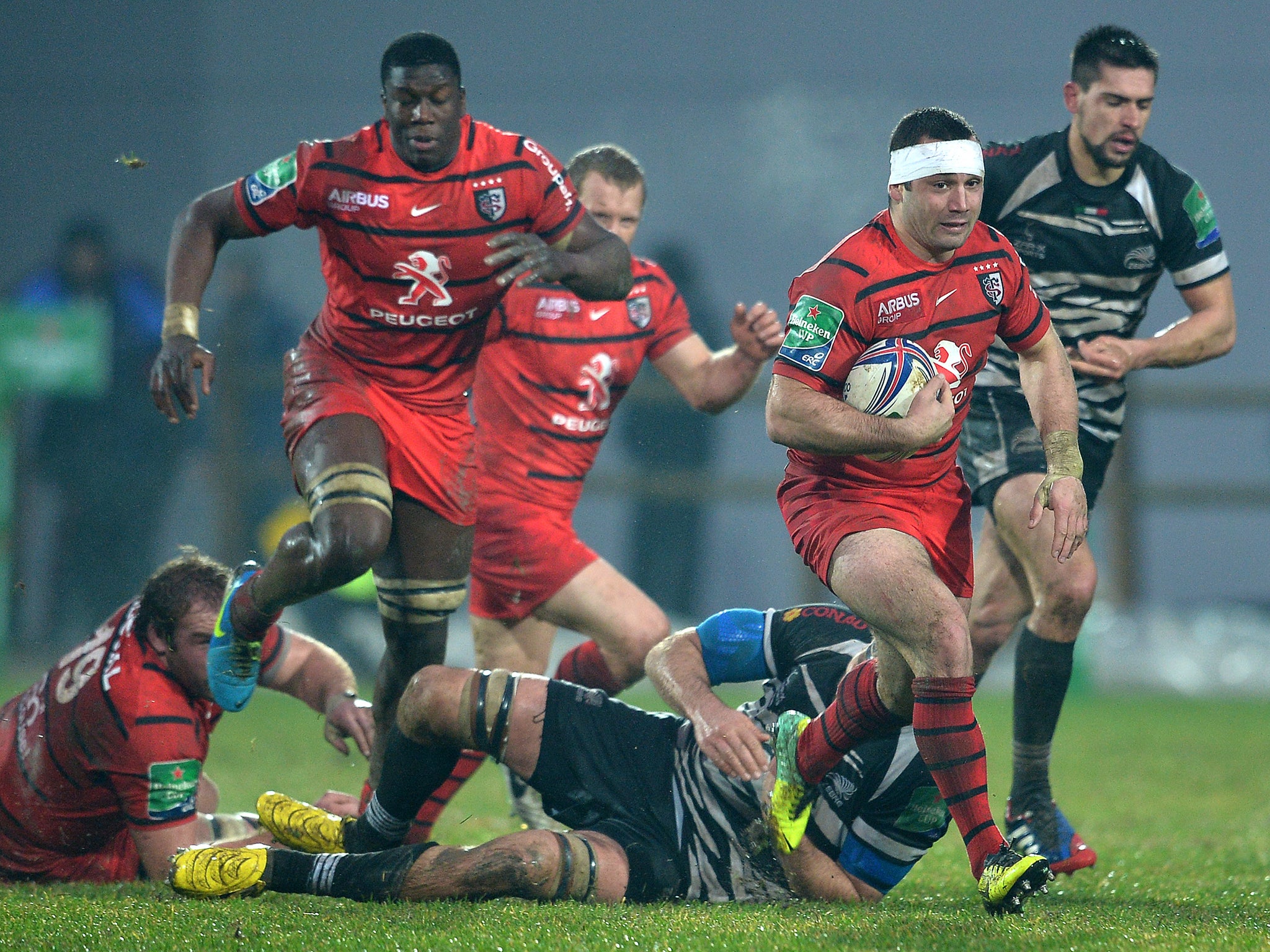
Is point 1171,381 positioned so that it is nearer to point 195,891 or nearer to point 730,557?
point 730,557

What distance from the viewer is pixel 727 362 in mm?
5781

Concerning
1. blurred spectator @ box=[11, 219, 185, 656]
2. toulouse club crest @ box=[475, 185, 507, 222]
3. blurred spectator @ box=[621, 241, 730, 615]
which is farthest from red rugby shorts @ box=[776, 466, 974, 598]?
blurred spectator @ box=[11, 219, 185, 656]

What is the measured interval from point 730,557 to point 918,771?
949 cm

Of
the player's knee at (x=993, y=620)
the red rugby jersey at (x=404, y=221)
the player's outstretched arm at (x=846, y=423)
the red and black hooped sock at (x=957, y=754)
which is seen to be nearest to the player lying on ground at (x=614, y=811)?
the red and black hooped sock at (x=957, y=754)

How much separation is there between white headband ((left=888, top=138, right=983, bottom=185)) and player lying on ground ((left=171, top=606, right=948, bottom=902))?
1424 mm

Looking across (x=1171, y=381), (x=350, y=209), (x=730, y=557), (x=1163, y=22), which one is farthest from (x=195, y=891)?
(x=1163, y=22)

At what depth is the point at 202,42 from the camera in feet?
52.7

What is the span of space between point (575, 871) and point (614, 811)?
0.28 m

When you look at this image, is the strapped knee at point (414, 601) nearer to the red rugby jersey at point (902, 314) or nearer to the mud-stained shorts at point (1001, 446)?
the red rugby jersey at point (902, 314)

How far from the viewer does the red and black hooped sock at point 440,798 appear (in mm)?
4582

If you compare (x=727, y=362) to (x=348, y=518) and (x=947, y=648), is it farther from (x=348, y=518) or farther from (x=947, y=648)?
(x=947, y=648)

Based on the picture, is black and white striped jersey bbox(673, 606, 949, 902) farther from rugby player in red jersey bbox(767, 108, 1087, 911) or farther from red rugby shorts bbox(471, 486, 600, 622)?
red rugby shorts bbox(471, 486, 600, 622)

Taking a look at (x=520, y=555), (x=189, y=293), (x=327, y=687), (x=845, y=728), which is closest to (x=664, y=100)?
(x=520, y=555)

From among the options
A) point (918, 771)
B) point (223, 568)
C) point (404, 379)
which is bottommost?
point (918, 771)
